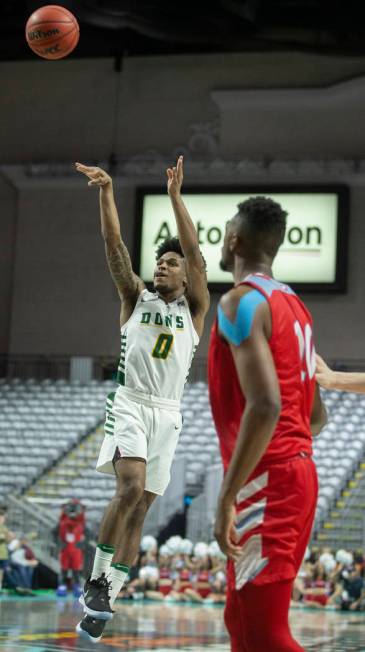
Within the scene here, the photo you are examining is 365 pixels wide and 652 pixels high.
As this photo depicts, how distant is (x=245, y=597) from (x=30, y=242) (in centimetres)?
2698

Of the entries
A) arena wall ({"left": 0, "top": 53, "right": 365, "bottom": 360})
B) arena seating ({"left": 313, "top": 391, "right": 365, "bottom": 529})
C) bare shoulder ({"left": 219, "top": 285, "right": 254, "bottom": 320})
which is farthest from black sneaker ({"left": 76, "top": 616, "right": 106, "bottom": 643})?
arena wall ({"left": 0, "top": 53, "right": 365, "bottom": 360})

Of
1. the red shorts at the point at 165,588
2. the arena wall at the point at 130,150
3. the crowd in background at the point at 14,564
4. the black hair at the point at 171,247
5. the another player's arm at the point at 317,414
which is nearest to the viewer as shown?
the another player's arm at the point at 317,414

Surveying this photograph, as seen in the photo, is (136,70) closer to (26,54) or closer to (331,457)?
(26,54)

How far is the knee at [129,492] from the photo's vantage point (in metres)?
5.88

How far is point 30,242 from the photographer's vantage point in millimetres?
29656

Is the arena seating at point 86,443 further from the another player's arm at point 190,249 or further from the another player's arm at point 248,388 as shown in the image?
the another player's arm at point 248,388

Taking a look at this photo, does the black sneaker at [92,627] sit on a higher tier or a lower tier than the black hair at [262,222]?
lower

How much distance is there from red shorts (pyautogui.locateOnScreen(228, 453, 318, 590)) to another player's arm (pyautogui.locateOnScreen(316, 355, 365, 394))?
0.89 metres

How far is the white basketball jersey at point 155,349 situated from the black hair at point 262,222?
2.61m

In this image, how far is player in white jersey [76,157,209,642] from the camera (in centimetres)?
590

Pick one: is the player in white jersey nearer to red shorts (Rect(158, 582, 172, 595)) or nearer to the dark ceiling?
red shorts (Rect(158, 582, 172, 595))

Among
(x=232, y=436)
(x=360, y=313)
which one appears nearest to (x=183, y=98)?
(x=360, y=313)

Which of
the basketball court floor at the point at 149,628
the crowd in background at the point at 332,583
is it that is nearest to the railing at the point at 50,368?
the crowd in background at the point at 332,583

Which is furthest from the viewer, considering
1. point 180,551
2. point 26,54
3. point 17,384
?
point 26,54
